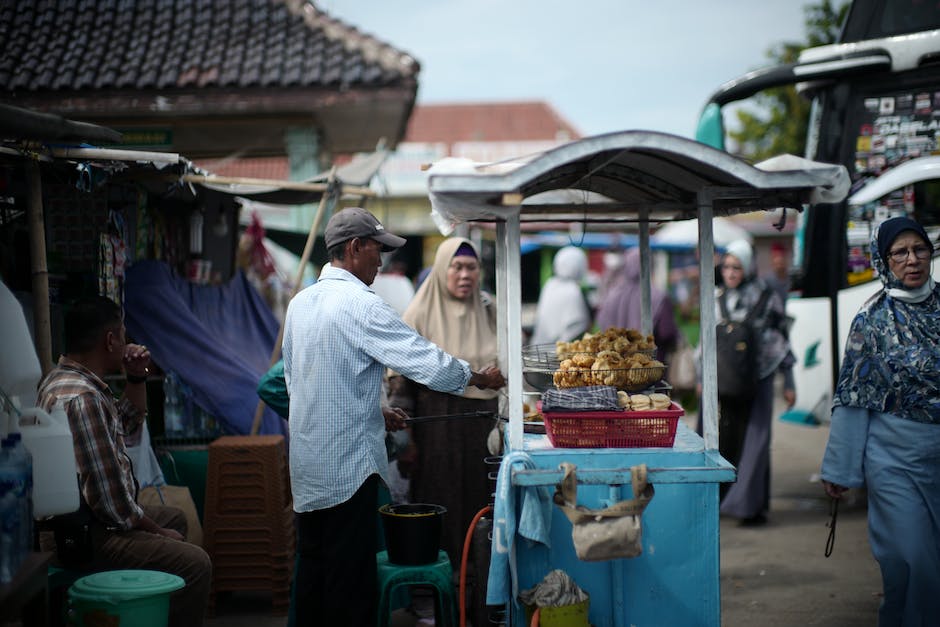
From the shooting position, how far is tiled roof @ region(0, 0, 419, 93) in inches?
396

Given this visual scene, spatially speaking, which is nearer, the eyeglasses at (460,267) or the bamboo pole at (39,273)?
the bamboo pole at (39,273)

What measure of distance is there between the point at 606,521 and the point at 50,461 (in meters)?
2.09

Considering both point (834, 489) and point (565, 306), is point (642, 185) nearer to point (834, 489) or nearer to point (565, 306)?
point (834, 489)

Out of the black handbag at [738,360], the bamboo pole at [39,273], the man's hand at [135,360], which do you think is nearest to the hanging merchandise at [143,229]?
the bamboo pole at [39,273]

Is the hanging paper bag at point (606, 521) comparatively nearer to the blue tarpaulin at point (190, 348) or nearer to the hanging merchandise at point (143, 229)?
the blue tarpaulin at point (190, 348)

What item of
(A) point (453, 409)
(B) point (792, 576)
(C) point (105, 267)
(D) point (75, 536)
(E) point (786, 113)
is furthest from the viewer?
(E) point (786, 113)

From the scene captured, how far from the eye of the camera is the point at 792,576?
5.92 metres

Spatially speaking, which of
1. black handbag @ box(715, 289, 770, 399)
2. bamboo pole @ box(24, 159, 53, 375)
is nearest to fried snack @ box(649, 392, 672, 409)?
bamboo pole @ box(24, 159, 53, 375)

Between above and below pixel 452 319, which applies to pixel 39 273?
above

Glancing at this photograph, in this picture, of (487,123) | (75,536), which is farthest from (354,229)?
(487,123)

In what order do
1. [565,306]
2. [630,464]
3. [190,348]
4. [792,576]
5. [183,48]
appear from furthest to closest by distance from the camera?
[183,48] → [565,306] → [190,348] → [792,576] → [630,464]

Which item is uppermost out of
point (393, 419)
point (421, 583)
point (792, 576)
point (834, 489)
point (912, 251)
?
point (912, 251)

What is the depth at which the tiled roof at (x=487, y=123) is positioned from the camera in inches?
1513

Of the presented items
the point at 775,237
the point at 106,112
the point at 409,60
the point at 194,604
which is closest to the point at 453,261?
the point at 194,604
